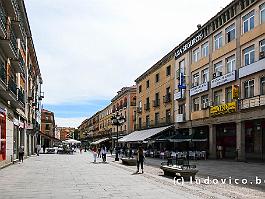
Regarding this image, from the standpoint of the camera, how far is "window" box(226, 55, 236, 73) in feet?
104

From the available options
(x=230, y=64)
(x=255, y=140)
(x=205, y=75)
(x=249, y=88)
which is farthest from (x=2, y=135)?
(x=255, y=140)

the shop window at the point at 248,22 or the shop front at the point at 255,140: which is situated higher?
the shop window at the point at 248,22

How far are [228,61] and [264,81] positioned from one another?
18.9 ft

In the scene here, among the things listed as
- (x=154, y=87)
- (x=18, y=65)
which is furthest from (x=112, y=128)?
(x=18, y=65)

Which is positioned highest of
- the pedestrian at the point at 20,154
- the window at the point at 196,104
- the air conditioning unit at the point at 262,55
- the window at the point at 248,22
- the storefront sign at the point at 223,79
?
the window at the point at 248,22

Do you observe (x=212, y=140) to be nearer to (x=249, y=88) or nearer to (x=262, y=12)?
(x=249, y=88)

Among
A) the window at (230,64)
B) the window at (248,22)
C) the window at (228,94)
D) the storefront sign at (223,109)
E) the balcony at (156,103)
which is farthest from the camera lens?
the balcony at (156,103)

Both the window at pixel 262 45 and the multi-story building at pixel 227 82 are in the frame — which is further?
the multi-story building at pixel 227 82

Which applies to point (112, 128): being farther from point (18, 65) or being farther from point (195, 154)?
point (18, 65)

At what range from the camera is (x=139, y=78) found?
6100 cm

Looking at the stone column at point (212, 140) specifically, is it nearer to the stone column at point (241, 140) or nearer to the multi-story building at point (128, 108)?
the stone column at point (241, 140)

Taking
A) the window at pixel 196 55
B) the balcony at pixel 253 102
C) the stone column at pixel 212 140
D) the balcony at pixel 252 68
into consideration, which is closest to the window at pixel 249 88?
the balcony at pixel 253 102

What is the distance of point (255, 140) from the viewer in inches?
1320

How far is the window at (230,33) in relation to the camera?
31703 mm
